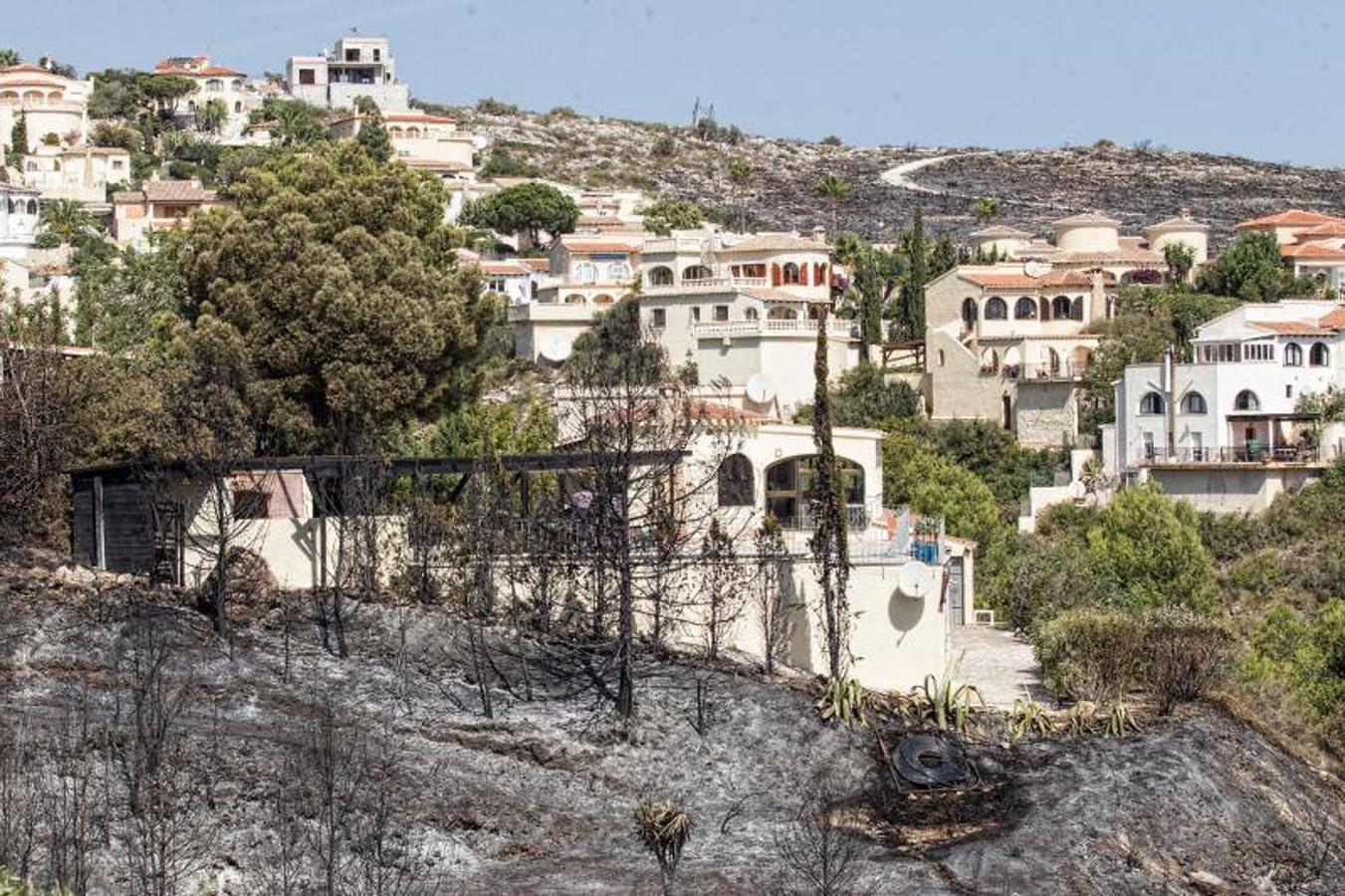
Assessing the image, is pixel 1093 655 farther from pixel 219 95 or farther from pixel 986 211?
pixel 219 95

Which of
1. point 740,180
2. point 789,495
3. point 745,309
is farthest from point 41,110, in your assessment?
point 789,495

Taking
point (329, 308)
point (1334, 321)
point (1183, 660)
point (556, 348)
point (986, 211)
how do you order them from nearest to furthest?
point (1183, 660), point (329, 308), point (1334, 321), point (556, 348), point (986, 211)

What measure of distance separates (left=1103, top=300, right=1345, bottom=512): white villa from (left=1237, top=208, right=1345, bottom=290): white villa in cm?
1741

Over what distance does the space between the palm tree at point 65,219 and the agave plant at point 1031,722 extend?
77.1m

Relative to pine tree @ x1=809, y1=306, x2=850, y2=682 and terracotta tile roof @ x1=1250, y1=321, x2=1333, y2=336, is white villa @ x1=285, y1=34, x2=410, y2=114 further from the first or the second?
pine tree @ x1=809, y1=306, x2=850, y2=682

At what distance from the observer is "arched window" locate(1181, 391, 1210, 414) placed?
76188 millimetres

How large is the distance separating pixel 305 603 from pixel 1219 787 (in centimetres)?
Answer: 1437

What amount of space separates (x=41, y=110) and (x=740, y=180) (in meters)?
38.3

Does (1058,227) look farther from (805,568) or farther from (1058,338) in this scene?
(805,568)

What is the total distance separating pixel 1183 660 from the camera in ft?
134

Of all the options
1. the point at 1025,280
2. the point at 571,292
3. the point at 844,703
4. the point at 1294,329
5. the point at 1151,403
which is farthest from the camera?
the point at 571,292

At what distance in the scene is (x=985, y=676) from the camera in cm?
4622

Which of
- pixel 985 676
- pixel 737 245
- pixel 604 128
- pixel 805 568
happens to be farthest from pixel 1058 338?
pixel 604 128

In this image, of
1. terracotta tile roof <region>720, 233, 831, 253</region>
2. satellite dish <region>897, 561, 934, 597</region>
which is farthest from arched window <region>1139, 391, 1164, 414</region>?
satellite dish <region>897, 561, 934, 597</region>
